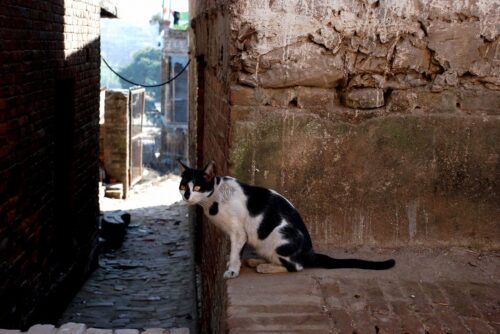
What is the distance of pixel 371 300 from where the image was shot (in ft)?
10.5

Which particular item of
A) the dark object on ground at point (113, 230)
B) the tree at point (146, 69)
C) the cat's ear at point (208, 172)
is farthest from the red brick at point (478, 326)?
the tree at point (146, 69)

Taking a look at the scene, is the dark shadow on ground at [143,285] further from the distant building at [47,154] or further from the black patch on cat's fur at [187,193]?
the black patch on cat's fur at [187,193]

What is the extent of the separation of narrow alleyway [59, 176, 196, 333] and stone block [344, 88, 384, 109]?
3416 mm

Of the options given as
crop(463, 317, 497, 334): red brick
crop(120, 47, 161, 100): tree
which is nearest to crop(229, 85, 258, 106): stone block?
crop(463, 317, 497, 334): red brick

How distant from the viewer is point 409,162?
3896mm

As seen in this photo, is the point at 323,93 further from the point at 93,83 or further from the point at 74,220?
the point at 93,83

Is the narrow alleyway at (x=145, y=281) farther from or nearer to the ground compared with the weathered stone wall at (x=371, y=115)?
nearer to the ground

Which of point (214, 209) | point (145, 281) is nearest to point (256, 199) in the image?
point (214, 209)

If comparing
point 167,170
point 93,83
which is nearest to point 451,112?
point 93,83

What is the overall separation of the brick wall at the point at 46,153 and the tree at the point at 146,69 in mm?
37672

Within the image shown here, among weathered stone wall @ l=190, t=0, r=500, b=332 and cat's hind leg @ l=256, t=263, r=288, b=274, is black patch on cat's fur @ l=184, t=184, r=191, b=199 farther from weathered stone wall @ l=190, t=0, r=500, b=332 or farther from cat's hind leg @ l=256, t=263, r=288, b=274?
cat's hind leg @ l=256, t=263, r=288, b=274

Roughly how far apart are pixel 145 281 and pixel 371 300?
537 cm

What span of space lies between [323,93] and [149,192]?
11.6 meters

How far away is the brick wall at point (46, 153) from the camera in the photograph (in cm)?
484
